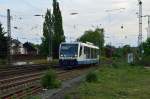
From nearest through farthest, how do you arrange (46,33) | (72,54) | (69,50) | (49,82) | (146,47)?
(49,82), (72,54), (69,50), (146,47), (46,33)

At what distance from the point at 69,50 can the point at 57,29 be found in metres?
48.0

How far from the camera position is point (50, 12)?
10962cm

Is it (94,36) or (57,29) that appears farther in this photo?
(94,36)

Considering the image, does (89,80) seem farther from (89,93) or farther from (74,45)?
(74,45)

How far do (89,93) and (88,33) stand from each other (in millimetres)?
139266

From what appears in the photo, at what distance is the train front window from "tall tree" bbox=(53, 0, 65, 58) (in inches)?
1670

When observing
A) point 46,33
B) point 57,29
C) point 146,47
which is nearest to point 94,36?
point 46,33

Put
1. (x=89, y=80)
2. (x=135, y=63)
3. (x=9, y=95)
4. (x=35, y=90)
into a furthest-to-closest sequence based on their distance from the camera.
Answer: (x=135, y=63), (x=89, y=80), (x=35, y=90), (x=9, y=95)

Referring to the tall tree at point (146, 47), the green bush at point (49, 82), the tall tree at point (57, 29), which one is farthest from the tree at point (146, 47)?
the green bush at point (49, 82)

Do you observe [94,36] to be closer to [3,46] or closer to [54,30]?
[54,30]

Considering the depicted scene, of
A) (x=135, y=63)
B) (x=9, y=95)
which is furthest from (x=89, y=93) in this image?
(x=135, y=63)

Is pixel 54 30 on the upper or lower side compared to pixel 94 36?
lower

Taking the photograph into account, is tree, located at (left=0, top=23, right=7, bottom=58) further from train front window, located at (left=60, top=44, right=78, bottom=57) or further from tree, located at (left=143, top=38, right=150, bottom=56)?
train front window, located at (left=60, top=44, right=78, bottom=57)

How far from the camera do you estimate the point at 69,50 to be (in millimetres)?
52125
